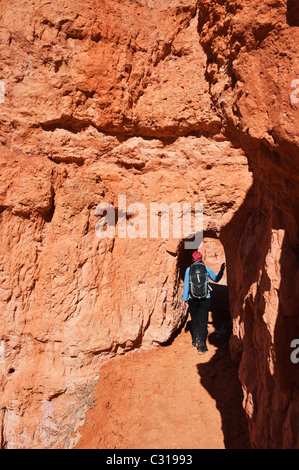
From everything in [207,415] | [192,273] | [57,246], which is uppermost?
[57,246]

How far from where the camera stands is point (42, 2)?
4492 mm

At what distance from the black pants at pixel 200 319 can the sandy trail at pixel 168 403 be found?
18 cm

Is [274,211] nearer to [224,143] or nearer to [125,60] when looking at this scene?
[224,143]

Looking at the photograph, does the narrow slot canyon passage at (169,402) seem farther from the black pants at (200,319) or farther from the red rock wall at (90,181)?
the red rock wall at (90,181)

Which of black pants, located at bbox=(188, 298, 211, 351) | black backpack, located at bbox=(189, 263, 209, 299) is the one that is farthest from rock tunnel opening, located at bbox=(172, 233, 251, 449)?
black backpack, located at bbox=(189, 263, 209, 299)

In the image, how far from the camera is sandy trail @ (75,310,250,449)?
3.79m

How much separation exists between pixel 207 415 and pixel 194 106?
437 centimetres

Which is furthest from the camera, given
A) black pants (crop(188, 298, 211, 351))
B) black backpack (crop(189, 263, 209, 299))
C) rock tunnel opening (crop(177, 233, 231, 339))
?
rock tunnel opening (crop(177, 233, 231, 339))

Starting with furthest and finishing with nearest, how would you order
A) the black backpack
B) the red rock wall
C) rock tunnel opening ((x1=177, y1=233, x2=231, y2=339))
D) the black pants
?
rock tunnel opening ((x1=177, y1=233, x2=231, y2=339))
the black pants
the black backpack
the red rock wall

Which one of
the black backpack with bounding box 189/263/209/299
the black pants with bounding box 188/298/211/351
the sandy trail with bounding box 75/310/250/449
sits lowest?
the sandy trail with bounding box 75/310/250/449

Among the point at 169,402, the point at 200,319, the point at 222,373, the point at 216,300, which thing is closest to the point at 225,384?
the point at 222,373

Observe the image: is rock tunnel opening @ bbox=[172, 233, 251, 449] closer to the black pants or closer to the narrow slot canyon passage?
the narrow slot canyon passage

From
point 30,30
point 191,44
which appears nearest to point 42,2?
point 30,30
